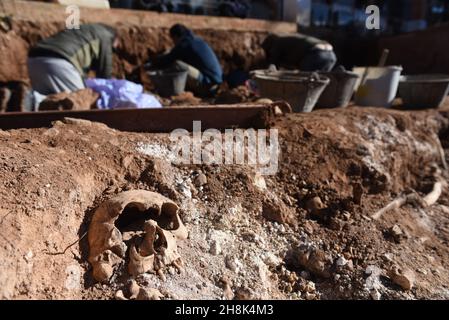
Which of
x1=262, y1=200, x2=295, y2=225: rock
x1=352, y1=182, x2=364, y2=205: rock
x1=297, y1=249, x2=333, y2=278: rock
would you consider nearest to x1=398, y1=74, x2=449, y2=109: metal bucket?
x1=352, y1=182, x2=364, y2=205: rock

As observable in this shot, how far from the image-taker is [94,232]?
7.09ft

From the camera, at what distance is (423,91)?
198 inches

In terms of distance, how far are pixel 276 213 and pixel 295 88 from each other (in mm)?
1848

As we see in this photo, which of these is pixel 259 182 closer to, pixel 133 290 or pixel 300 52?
pixel 133 290

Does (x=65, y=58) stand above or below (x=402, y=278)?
above

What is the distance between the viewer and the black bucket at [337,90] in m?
4.59

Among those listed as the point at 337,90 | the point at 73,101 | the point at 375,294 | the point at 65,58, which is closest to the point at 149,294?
the point at 375,294

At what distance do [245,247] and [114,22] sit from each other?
530 centimetres

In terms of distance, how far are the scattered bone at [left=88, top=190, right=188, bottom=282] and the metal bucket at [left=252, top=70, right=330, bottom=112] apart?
234cm

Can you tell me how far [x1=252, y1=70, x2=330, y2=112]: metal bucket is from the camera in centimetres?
416

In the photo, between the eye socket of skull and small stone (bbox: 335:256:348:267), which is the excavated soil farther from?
the eye socket of skull

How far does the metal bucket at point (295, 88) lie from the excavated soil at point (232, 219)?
0.61 m
